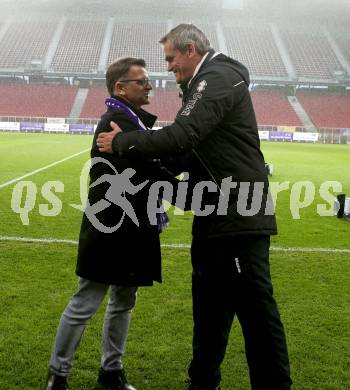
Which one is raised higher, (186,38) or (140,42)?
(140,42)

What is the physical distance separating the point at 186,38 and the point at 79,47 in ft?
212

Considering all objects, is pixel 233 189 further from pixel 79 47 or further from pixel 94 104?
pixel 79 47

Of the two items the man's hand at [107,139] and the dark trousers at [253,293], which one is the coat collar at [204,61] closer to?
the man's hand at [107,139]

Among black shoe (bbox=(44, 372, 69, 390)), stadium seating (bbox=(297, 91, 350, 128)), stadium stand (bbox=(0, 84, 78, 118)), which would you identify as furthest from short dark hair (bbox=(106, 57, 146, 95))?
stadium stand (bbox=(0, 84, 78, 118))

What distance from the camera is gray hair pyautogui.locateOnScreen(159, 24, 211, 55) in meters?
2.82

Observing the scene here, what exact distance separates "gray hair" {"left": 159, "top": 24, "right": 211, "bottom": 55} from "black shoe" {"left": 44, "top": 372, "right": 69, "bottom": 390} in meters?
1.95

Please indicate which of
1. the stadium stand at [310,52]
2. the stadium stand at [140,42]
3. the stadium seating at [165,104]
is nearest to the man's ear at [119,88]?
the stadium seating at [165,104]

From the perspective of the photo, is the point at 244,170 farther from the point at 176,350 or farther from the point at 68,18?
the point at 68,18

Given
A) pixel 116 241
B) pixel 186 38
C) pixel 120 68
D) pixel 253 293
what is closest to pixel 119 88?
pixel 120 68

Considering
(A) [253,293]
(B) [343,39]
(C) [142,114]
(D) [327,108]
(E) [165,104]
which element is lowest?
(A) [253,293]

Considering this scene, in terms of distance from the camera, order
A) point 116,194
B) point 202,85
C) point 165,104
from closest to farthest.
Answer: point 202,85 → point 116,194 → point 165,104

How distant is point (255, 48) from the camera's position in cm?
6456

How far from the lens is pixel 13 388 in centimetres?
338

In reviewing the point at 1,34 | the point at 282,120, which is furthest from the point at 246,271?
the point at 1,34
